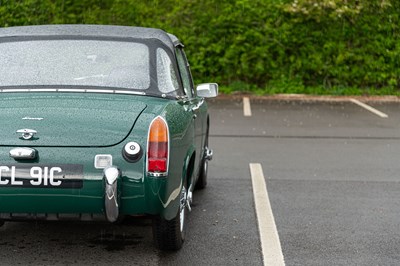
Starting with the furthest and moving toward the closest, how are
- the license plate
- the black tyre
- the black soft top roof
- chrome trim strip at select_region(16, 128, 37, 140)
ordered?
the black soft top roof
the black tyre
chrome trim strip at select_region(16, 128, 37, 140)
the license plate

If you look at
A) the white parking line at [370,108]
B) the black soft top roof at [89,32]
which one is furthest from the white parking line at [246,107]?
the black soft top roof at [89,32]

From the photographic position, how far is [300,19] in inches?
757

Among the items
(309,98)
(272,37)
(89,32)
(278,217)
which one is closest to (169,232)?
(278,217)

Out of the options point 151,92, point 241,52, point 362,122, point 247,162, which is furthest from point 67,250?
point 241,52

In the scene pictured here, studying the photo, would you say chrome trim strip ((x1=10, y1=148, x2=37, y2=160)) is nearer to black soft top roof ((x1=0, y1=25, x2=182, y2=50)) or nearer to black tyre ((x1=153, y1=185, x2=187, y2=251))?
black tyre ((x1=153, y1=185, x2=187, y2=251))

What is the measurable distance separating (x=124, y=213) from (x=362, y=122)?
9701mm

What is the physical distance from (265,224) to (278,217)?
307mm

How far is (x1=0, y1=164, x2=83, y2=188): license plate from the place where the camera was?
5.04 metres

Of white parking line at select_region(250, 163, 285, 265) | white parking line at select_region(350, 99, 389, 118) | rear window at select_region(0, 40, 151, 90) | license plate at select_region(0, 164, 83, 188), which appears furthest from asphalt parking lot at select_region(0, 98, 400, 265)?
white parking line at select_region(350, 99, 389, 118)

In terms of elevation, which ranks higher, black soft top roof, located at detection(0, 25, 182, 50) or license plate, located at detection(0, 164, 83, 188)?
black soft top roof, located at detection(0, 25, 182, 50)

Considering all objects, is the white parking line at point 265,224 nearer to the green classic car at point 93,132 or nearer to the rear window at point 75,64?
the green classic car at point 93,132

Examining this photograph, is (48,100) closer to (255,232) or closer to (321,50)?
(255,232)

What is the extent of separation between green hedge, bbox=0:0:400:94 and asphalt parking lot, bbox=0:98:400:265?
6.74 m

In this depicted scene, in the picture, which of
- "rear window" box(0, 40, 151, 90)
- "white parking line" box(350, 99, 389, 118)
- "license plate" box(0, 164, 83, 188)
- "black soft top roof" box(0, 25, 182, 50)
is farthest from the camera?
"white parking line" box(350, 99, 389, 118)
